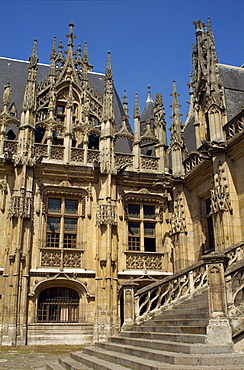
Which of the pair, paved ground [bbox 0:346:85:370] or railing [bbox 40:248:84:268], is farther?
railing [bbox 40:248:84:268]

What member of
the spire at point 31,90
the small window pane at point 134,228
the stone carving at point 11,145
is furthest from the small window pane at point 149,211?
the spire at point 31,90

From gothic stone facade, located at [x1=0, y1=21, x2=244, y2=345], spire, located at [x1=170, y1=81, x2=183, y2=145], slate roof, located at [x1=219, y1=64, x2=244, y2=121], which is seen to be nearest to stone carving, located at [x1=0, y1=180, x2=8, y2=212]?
gothic stone facade, located at [x1=0, y1=21, x2=244, y2=345]

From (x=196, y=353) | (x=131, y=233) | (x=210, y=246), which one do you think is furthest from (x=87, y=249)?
(x=196, y=353)

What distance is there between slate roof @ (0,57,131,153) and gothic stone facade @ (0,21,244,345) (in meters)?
0.63

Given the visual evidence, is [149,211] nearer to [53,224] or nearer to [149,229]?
[149,229]

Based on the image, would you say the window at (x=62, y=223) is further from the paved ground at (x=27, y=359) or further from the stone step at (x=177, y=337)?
the stone step at (x=177, y=337)

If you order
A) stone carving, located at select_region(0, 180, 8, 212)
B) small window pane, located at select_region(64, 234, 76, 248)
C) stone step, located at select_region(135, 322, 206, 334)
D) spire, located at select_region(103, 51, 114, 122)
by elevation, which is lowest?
stone step, located at select_region(135, 322, 206, 334)

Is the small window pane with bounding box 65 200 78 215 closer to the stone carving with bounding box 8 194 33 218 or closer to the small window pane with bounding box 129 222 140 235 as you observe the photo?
the stone carving with bounding box 8 194 33 218

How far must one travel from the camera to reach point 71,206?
1783cm

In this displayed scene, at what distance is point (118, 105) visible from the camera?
22.9 meters

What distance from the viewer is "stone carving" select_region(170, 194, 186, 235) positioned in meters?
16.8

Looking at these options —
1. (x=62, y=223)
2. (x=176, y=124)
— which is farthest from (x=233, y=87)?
(x=62, y=223)

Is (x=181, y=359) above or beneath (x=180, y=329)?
beneath

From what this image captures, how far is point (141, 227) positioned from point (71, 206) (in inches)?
126
